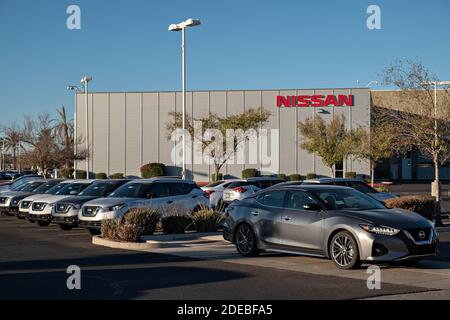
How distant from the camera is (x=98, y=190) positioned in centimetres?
2147

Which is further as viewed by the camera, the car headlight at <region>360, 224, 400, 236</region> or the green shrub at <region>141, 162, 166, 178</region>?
the green shrub at <region>141, 162, 166, 178</region>

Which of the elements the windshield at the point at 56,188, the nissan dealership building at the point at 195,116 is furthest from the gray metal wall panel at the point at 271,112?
the windshield at the point at 56,188

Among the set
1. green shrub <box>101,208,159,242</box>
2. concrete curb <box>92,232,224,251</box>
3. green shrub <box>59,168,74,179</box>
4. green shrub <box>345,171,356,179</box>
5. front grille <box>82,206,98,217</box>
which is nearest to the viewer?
concrete curb <box>92,232,224,251</box>

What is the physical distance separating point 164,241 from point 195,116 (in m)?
44.4

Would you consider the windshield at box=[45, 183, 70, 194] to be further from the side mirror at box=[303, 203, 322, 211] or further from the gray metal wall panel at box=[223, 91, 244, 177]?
the gray metal wall panel at box=[223, 91, 244, 177]

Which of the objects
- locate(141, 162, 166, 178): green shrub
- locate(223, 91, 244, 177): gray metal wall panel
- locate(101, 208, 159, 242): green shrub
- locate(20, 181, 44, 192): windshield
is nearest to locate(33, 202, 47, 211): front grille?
locate(101, 208, 159, 242): green shrub

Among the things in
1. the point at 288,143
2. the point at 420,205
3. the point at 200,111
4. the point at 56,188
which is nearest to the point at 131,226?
the point at 56,188

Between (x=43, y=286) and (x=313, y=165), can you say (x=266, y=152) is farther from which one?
(x=43, y=286)

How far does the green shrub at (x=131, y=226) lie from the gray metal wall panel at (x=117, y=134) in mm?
45737

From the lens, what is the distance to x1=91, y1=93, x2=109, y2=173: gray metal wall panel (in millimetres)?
62625

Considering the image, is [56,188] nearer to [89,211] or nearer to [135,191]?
[135,191]

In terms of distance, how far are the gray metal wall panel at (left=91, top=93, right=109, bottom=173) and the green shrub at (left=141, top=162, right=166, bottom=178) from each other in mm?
5401

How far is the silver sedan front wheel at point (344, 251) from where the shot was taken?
11508mm

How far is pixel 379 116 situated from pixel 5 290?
18577 millimetres
